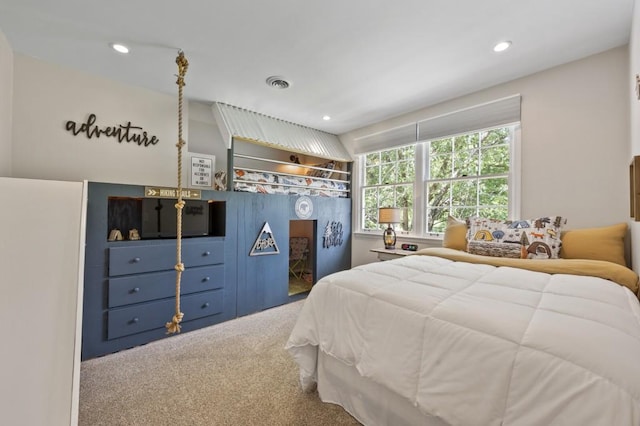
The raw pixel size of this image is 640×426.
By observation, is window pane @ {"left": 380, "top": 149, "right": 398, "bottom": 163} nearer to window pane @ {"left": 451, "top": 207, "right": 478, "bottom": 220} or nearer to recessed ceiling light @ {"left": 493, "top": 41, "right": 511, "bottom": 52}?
window pane @ {"left": 451, "top": 207, "right": 478, "bottom": 220}

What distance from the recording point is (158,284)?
2.47m

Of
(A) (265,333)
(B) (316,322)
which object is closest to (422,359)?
(B) (316,322)

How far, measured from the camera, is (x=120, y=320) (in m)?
2.27

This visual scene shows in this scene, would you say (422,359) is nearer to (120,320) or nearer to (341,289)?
(341,289)

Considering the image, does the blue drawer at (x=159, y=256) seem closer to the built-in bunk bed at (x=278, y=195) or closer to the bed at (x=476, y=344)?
the built-in bunk bed at (x=278, y=195)

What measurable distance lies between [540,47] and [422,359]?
8.73ft

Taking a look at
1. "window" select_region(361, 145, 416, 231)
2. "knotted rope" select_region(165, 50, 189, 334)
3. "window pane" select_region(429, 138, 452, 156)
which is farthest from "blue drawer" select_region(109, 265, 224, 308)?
"window pane" select_region(429, 138, 452, 156)

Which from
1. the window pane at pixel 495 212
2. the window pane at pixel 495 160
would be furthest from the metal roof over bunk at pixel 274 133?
the window pane at pixel 495 212

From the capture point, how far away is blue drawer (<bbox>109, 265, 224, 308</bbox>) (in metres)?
2.28

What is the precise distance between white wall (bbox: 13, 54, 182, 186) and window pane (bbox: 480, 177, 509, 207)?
3526mm

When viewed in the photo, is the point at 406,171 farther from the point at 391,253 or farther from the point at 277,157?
the point at 277,157

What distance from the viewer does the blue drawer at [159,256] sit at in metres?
2.28

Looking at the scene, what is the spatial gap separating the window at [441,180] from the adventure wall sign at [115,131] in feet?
9.78

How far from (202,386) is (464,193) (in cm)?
326
